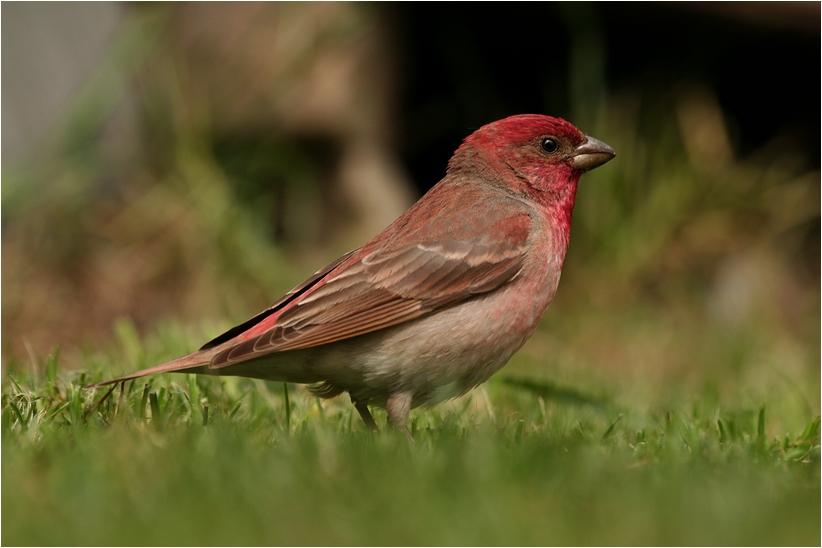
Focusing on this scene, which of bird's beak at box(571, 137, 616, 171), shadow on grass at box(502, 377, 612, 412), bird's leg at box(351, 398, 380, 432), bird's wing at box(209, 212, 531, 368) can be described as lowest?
shadow on grass at box(502, 377, 612, 412)

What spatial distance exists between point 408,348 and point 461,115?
5308 millimetres

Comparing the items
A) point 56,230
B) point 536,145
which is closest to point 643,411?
point 536,145

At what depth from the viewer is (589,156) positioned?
491 cm

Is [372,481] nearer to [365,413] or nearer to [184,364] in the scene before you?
[184,364]

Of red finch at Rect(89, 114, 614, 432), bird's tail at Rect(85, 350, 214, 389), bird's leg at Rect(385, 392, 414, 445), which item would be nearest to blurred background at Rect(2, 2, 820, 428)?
red finch at Rect(89, 114, 614, 432)

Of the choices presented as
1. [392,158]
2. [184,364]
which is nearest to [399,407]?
[184,364]

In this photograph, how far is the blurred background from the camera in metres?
7.18

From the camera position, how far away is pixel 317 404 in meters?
4.75

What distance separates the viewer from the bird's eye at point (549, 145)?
4.90 metres

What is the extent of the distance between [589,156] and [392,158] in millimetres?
4302

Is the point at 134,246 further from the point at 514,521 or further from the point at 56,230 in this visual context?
the point at 514,521

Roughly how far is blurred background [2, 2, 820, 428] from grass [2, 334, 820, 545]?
2257 millimetres

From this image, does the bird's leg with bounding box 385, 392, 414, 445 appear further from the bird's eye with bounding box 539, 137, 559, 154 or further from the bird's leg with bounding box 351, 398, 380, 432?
the bird's eye with bounding box 539, 137, 559, 154

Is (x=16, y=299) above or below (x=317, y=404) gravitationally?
above
